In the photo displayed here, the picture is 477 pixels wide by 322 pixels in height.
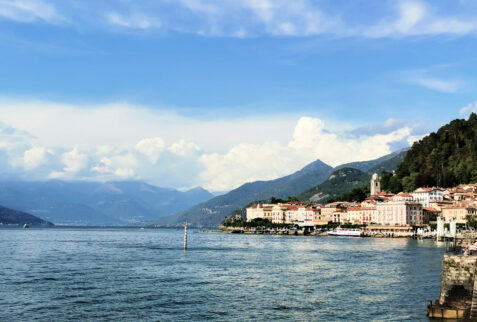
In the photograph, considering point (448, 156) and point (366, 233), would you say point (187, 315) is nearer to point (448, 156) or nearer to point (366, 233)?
point (366, 233)

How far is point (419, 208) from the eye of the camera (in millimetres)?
170750

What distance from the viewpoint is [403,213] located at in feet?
555

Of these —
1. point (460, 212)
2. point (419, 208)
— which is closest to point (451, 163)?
point (419, 208)

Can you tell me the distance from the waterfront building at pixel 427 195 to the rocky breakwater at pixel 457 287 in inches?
6063

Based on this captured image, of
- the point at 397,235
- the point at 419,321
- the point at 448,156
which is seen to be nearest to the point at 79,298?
the point at 419,321

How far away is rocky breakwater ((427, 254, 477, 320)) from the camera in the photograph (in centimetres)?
3212

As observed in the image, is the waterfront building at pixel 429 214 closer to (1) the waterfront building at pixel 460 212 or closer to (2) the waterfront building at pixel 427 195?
(1) the waterfront building at pixel 460 212

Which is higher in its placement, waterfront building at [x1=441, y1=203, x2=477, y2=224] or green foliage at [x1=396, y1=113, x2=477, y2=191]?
green foliage at [x1=396, y1=113, x2=477, y2=191]

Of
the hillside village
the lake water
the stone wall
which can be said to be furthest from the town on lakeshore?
the stone wall

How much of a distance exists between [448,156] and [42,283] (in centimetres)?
17530

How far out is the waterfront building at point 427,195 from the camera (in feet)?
592

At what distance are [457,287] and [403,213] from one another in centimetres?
14189

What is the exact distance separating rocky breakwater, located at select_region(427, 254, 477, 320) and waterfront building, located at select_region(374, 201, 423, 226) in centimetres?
14052

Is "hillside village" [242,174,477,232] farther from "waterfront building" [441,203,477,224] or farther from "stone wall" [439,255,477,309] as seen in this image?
"stone wall" [439,255,477,309]
